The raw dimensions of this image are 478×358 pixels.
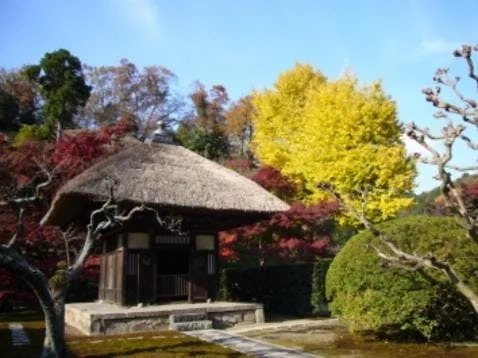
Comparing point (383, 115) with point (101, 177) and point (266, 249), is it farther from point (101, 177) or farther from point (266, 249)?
point (101, 177)

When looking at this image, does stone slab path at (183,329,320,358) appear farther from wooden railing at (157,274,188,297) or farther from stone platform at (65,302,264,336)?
wooden railing at (157,274,188,297)

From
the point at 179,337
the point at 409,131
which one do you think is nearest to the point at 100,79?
the point at 179,337

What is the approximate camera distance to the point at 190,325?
13.8 meters

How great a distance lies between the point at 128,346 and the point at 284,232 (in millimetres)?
10769

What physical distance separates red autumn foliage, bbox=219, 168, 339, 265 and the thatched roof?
3694 mm

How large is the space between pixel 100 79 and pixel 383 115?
2893 cm

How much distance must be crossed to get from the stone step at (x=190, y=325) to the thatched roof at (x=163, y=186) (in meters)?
3.04

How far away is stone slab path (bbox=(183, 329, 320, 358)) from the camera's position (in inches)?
382

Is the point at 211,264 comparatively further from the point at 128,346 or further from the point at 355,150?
the point at 355,150

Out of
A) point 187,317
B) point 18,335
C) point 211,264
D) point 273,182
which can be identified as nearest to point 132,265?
point 187,317

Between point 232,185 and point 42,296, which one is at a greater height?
point 232,185

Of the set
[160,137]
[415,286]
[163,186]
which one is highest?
[160,137]

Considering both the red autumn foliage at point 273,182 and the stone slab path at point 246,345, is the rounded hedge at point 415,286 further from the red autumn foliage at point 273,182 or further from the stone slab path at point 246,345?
the red autumn foliage at point 273,182

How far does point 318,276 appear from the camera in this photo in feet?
55.5
